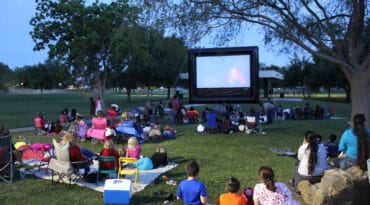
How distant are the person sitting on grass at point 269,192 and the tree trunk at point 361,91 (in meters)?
10.1

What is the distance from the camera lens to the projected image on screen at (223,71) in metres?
19.8

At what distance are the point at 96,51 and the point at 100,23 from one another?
1980 mm

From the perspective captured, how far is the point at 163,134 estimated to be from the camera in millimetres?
16938

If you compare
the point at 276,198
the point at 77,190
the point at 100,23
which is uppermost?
the point at 100,23

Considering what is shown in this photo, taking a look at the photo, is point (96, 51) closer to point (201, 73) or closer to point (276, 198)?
point (201, 73)

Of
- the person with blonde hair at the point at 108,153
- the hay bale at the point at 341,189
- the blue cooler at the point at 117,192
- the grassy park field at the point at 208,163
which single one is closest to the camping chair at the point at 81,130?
the grassy park field at the point at 208,163

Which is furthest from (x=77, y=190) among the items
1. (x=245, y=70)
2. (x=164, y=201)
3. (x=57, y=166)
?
(x=245, y=70)

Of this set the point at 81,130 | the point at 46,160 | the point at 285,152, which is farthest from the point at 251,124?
the point at 46,160

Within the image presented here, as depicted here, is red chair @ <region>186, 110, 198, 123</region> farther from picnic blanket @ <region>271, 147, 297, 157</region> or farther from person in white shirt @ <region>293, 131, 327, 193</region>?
person in white shirt @ <region>293, 131, 327, 193</region>

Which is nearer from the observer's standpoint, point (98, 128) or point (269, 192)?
point (269, 192)

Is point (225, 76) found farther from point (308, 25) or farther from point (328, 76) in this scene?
point (328, 76)

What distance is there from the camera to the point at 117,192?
7234 millimetres

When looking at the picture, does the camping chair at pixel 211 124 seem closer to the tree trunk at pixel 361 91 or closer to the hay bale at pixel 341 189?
the tree trunk at pixel 361 91

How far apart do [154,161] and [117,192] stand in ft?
11.3
